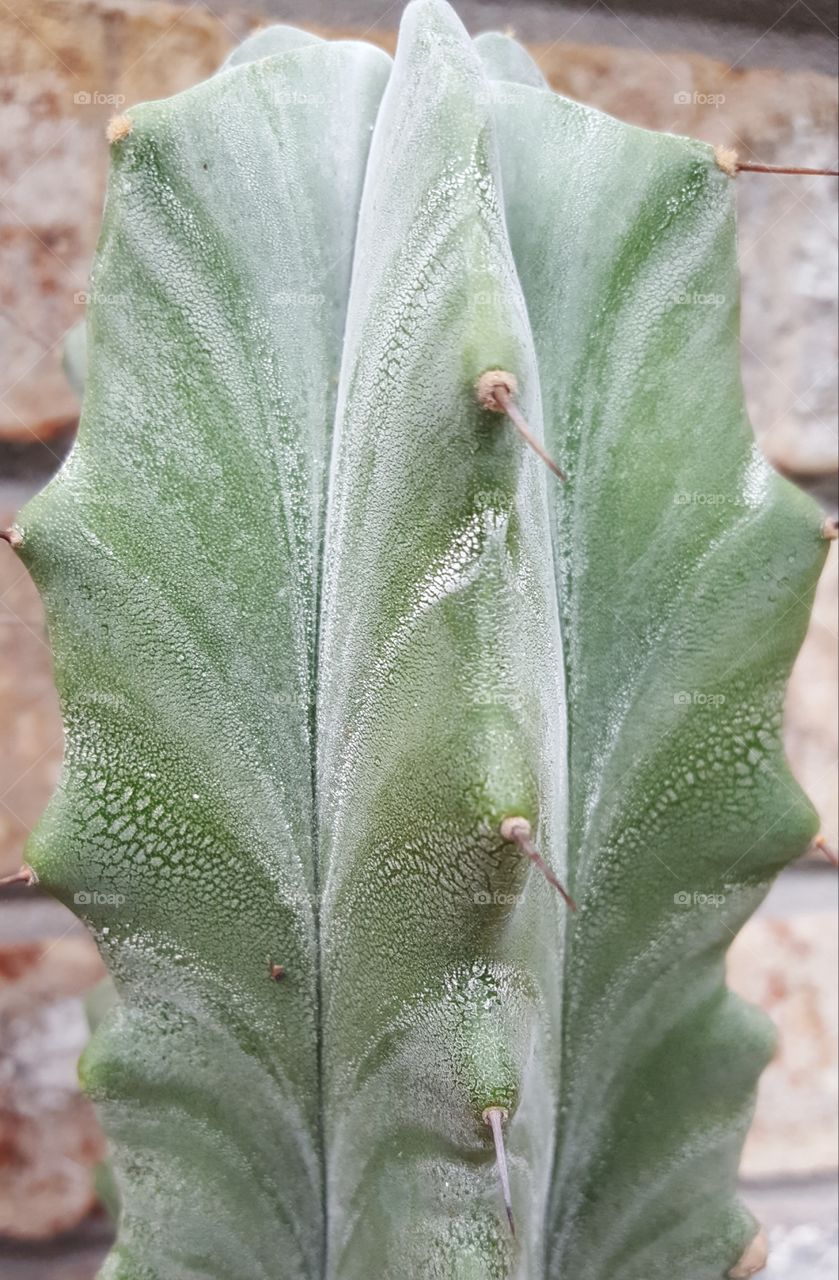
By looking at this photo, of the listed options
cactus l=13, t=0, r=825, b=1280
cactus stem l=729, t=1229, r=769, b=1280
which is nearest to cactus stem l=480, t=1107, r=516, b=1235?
cactus l=13, t=0, r=825, b=1280

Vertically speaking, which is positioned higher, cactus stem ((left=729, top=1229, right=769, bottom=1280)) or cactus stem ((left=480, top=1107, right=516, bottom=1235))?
cactus stem ((left=480, top=1107, right=516, bottom=1235))

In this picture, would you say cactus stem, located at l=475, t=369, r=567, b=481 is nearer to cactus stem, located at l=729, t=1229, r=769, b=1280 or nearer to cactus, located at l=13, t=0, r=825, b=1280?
cactus, located at l=13, t=0, r=825, b=1280

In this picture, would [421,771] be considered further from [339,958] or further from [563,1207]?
[563,1207]

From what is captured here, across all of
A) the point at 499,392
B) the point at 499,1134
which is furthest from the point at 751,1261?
the point at 499,392

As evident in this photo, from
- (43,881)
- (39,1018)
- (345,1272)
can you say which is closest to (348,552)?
(43,881)

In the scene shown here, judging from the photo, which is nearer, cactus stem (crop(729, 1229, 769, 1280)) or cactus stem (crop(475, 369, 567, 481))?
cactus stem (crop(475, 369, 567, 481))

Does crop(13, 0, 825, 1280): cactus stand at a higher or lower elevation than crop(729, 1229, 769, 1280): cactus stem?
higher

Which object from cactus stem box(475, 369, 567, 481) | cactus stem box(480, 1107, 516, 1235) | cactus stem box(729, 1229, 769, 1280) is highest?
cactus stem box(475, 369, 567, 481)

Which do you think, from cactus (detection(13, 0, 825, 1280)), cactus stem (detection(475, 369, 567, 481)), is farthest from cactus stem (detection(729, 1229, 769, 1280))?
cactus stem (detection(475, 369, 567, 481))

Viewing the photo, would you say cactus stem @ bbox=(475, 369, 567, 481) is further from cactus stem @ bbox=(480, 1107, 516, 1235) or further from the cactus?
cactus stem @ bbox=(480, 1107, 516, 1235)
